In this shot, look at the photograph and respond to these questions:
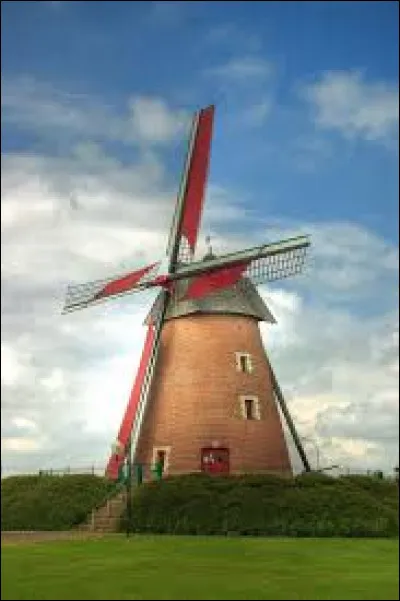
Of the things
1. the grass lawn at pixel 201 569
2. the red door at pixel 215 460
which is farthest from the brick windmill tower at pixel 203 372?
the grass lawn at pixel 201 569

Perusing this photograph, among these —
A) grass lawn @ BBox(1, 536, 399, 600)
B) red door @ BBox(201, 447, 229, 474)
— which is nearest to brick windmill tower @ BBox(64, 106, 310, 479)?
red door @ BBox(201, 447, 229, 474)

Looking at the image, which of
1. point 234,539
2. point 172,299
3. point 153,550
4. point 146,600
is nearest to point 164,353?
point 172,299

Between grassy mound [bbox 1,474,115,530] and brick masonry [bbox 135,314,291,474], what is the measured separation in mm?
2856

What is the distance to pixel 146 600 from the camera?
14.2 meters

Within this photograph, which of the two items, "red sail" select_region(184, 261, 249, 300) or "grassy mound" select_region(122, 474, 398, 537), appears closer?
"grassy mound" select_region(122, 474, 398, 537)

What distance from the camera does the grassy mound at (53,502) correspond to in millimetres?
34125

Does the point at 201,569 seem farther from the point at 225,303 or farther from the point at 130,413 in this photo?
the point at 225,303

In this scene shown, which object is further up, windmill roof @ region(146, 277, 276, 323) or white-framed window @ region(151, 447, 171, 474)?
windmill roof @ region(146, 277, 276, 323)

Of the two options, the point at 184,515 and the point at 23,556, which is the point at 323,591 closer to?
the point at 23,556

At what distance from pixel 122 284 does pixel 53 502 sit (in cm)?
966

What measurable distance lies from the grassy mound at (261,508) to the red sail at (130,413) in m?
5.23

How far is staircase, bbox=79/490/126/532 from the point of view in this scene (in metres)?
32.7

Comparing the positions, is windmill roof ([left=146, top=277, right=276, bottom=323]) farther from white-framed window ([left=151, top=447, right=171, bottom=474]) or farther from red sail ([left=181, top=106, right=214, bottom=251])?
white-framed window ([left=151, top=447, right=171, bottom=474])

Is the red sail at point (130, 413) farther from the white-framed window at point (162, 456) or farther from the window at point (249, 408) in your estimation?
the window at point (249, 408)
